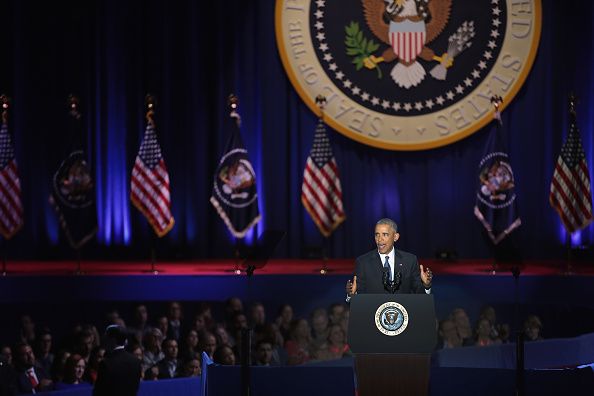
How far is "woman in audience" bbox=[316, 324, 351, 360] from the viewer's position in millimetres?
9734

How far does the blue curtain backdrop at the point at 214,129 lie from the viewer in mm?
13836

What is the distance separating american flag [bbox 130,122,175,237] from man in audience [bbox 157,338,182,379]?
146 inches

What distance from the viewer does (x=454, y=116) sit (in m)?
14.0

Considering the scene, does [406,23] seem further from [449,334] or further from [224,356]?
[224,356]

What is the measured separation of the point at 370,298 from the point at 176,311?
4912mm

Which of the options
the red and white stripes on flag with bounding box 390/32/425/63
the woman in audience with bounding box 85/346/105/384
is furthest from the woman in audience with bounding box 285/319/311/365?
the red and white stripes on flag with bounding box 390/32/425/63

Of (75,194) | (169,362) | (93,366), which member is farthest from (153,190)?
(93,366)

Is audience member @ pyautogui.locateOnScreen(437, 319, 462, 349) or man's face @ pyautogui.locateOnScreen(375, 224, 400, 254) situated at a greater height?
man's face @ pyautogui.locateOnScreen(375, 224, 400, 254)

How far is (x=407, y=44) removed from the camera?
1407 centimetres

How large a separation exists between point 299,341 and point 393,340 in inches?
143

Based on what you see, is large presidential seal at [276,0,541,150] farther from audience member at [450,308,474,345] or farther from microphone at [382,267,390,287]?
microphone at [382,267,390,287]

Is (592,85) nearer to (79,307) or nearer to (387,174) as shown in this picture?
(387,174)

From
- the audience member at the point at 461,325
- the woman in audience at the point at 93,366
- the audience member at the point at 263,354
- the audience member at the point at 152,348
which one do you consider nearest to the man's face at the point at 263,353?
the audience member at the point at 263,354

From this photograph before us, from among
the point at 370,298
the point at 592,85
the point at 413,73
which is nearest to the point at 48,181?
the point at 413,73
